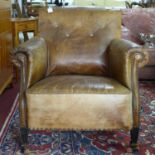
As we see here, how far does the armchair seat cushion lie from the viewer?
1.69 metres

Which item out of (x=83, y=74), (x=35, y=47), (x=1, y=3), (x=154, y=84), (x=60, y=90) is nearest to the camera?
(x=60, y=90)

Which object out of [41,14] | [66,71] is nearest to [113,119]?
[66,71]

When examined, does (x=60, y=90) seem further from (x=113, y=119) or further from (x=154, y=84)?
(x=154, y=84)

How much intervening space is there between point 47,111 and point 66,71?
0.49m

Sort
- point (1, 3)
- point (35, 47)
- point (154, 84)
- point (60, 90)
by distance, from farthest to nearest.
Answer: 1. point (154, 84)
2. point (1, 3)
3. point (35, 47)
4. point (60, 90)

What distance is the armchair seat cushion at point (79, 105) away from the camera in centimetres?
169

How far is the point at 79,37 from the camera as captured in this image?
7.20ft

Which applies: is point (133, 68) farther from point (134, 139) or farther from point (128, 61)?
point (134, 139)

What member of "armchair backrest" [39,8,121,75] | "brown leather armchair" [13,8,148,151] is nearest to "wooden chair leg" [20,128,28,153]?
"brown leather armchair" [13,8,148,151]

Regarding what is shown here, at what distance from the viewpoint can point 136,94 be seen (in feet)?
5.75

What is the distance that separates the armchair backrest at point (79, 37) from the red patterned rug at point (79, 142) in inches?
18.3

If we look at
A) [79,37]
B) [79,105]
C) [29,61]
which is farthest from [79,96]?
[79,37]

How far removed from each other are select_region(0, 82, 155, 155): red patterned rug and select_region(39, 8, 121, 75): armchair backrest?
465 mm

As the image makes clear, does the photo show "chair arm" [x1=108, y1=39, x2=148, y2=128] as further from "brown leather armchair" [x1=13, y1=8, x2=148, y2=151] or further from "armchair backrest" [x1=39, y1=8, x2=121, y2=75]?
"armchair backrest" [x1=39, y1=8, x2=121, y2=75]
